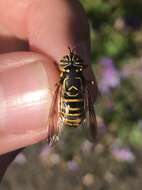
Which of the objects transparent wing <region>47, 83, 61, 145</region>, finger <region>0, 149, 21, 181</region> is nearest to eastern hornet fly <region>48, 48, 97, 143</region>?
transparent wing <region>47, 83, 61, 145</region>

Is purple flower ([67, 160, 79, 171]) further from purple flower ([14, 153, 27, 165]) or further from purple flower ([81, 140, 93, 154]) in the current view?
purple flower ([14, 153, 27, 165])

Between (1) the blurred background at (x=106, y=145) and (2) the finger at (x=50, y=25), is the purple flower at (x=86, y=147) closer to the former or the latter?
(1) the blurred background at (x=106, y=145)

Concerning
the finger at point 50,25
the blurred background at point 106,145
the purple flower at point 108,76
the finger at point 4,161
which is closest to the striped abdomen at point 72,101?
the finger at point 50,25

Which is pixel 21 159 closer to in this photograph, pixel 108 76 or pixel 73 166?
pixel 73 166

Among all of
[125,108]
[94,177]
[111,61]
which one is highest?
[111,61]

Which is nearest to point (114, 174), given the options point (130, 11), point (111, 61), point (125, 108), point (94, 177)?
point (94, 177)

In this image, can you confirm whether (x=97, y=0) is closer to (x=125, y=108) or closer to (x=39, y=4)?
(x=125, y=108)

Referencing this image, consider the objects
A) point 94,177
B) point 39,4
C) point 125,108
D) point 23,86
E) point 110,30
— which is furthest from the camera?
point 110,30
